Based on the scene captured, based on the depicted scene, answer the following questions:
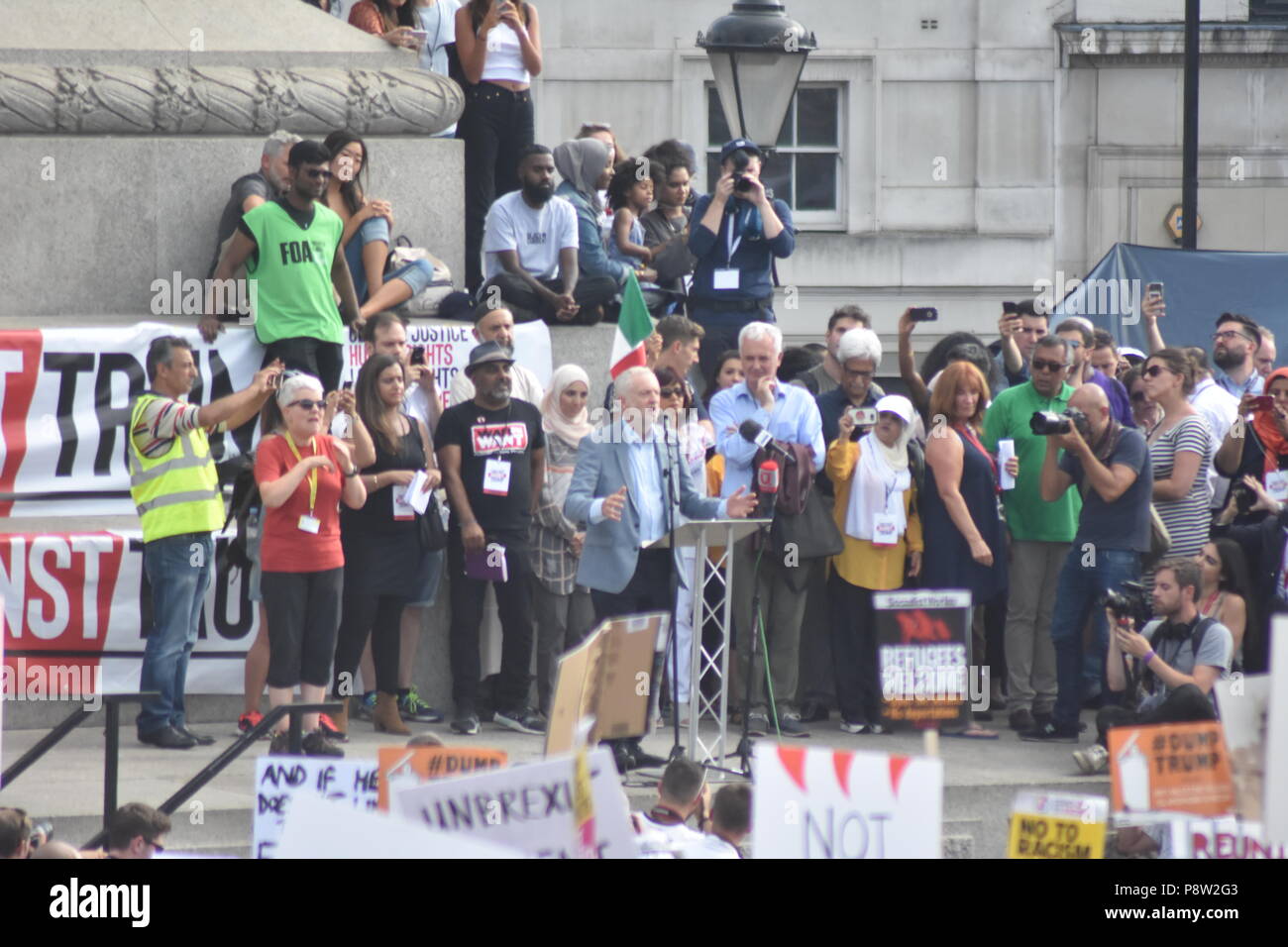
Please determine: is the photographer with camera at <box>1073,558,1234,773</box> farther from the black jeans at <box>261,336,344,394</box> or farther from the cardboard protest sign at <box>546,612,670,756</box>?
the black jeans at <box>261,336,344,394</box>

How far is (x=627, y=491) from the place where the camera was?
9711 millimetres

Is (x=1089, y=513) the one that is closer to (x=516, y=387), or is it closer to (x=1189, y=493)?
(x=1189, y=493)

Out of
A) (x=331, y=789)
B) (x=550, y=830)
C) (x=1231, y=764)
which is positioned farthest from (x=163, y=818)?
(x=1231, y=764)

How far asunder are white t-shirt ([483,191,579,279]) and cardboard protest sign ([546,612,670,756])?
2866 mm

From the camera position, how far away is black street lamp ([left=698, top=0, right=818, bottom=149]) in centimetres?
1180

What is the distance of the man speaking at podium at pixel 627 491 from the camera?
9.70 metres

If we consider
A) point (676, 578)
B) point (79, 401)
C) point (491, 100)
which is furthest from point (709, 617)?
point (491, 100)

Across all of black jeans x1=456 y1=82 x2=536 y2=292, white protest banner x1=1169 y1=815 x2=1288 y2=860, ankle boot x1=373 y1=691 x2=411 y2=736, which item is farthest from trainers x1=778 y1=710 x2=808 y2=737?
white protest banner x1=1169 y1=815 x2=1288 y2=860

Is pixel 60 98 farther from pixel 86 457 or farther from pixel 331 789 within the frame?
pixel 331 789

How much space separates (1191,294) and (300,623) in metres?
8.22

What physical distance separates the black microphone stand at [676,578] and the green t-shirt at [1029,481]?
5.97 feet

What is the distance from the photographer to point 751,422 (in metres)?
10.2

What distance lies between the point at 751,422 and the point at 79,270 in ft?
12.8

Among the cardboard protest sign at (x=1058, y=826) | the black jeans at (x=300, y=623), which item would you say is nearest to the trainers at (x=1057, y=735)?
the black jeans at (x=300, y=623)
